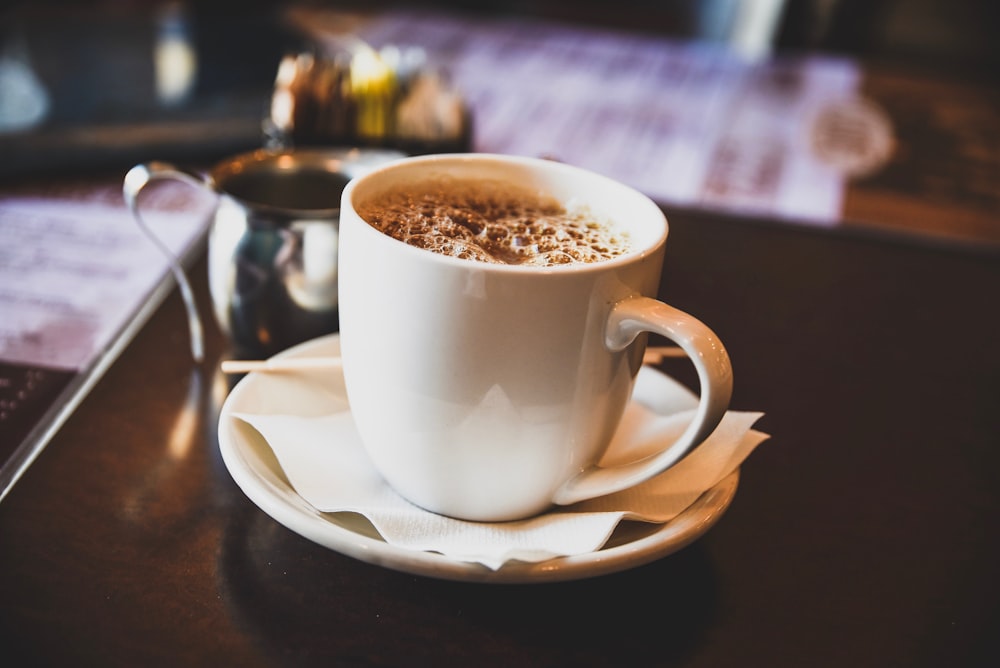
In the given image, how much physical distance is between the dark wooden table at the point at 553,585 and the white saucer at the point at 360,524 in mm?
28

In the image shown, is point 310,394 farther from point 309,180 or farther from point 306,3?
point 306,3

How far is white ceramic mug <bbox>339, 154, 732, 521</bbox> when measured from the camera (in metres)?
0.43

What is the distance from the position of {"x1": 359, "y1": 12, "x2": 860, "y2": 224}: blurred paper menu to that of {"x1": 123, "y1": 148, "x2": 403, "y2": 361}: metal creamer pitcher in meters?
1.04

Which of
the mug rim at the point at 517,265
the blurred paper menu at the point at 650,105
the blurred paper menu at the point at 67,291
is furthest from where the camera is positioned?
the blurred paper menu at the point at 650,105

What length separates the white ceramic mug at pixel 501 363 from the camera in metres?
0.43

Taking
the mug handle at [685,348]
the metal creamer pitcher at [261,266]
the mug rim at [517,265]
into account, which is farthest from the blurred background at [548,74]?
the mug handle at [685,348]

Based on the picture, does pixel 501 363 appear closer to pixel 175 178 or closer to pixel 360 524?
pixel 360 524

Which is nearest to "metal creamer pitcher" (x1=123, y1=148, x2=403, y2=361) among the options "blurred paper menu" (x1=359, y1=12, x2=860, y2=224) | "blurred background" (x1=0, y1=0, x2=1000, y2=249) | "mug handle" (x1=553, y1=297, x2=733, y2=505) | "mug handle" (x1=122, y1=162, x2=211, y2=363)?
A: "mug handle" (x1=122, y1=162, x2=211, y2=363)

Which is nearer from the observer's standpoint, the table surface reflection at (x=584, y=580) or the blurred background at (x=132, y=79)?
the table surface reflection at (x=584, y=580)

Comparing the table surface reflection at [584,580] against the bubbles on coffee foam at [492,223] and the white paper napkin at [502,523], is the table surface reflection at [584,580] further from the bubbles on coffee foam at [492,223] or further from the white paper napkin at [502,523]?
the bubbles on coffee foam at [492,223]

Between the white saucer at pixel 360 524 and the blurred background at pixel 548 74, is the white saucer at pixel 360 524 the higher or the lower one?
the higher one

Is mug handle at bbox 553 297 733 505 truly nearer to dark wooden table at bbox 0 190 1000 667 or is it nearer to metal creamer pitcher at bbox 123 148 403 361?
dark wooden table at bbox 0 190 1000 667

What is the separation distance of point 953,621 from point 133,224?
1074 mm

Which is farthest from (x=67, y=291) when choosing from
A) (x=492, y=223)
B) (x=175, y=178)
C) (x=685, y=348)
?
(x=685, y=348)
